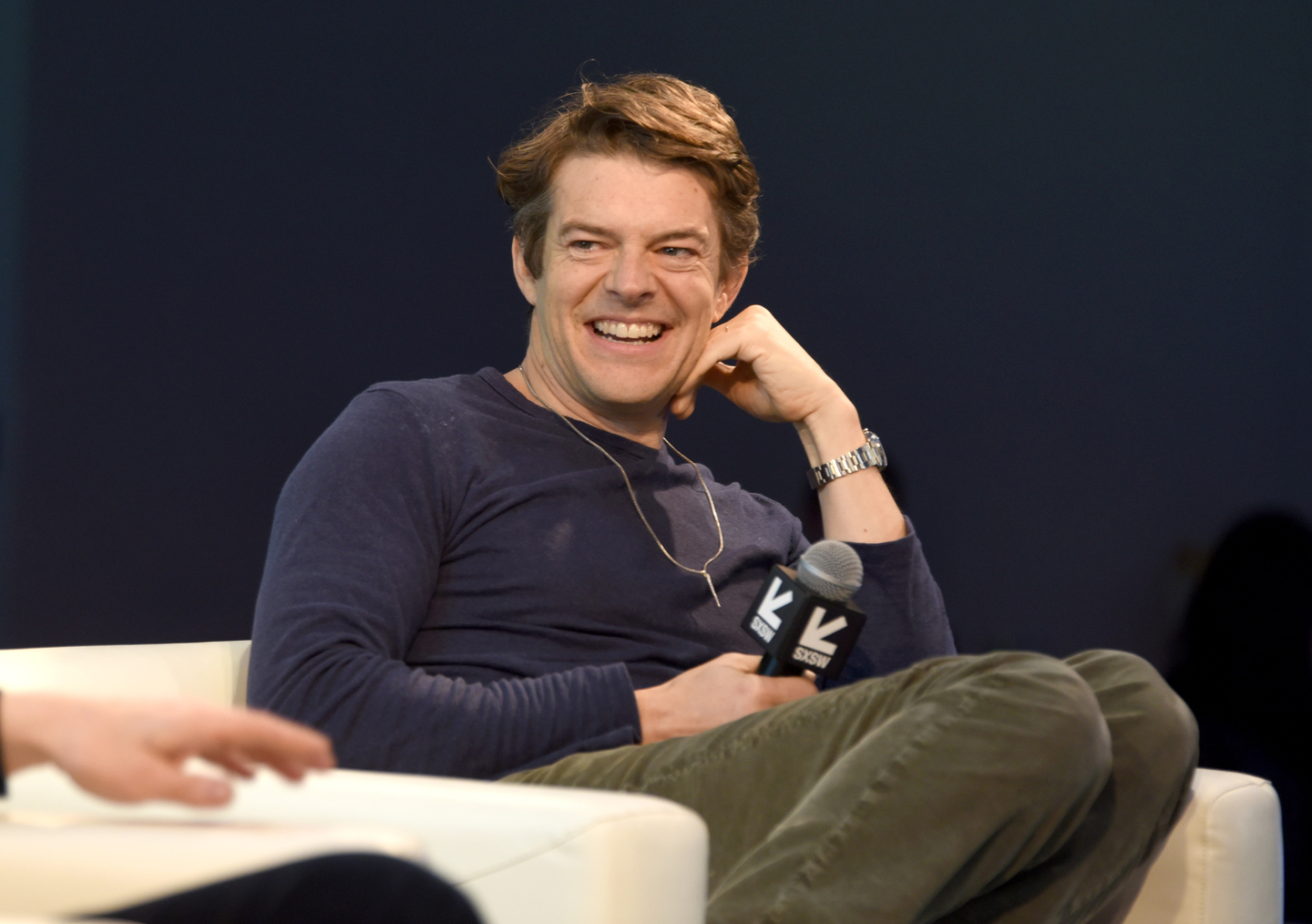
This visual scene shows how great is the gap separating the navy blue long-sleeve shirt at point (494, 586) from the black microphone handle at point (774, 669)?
0.44ft

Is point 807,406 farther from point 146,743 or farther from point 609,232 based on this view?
point 146,743

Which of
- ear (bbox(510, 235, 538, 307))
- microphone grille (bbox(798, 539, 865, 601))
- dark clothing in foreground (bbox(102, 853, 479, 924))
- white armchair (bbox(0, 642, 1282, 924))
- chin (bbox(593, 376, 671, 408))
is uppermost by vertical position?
ear (bbox(510, 235, 538, 307))

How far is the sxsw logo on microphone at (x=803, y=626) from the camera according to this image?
1.23 meters

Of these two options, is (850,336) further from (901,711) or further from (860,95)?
(901,711)

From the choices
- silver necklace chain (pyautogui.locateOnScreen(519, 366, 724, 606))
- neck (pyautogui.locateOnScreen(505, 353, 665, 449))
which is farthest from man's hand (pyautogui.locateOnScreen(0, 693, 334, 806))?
neck (pyautogui.locateOnScreen(505, 353, 665, 449))

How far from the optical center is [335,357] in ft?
7.52

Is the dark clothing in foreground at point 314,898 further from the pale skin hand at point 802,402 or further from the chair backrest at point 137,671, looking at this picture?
the pale skin hand at point 802,402

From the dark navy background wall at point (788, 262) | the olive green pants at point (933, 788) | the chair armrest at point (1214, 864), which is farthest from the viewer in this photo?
the dark navy background wall at point (788, 262)

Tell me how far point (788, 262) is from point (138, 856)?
2.40m

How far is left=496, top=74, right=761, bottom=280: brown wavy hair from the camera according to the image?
5.33 feet

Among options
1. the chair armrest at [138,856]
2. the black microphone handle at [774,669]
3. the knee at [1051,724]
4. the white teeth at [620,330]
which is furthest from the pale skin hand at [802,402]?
the chair armrest at [138,856]

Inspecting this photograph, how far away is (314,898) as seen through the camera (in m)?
0.57

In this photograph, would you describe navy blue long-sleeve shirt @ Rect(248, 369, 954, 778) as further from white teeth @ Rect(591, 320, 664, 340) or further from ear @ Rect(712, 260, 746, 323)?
ear @ Rect(712, 260, 746, 323)

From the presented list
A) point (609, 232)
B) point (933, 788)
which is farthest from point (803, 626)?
point (609, 232)
